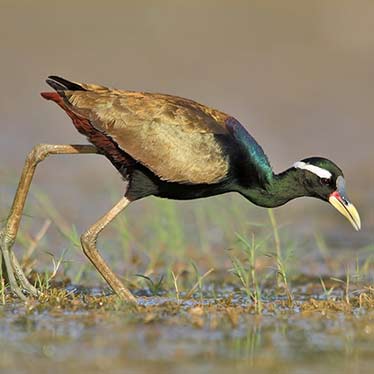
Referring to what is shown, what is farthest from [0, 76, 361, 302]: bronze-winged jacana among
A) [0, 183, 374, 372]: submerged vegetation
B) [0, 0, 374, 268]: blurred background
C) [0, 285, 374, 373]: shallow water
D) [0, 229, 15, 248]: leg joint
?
[0, 0, 374, 268]: blurred background

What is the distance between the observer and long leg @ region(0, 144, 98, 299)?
25.8 ft

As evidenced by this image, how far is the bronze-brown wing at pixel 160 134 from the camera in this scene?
7.68 m

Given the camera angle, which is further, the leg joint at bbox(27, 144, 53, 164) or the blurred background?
the blurred background

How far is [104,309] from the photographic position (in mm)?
7234

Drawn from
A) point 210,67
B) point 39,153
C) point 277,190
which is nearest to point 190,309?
point 277,190

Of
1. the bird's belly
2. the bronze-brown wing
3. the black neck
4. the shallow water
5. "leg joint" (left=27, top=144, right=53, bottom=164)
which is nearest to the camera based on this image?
the shallow water

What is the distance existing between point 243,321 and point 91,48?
11141 millimetres

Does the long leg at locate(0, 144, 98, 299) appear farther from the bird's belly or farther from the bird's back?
the bird's belly

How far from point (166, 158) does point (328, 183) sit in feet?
3.81

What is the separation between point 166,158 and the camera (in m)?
7.68

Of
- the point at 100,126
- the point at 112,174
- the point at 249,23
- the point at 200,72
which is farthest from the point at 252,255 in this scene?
the point at 249,23

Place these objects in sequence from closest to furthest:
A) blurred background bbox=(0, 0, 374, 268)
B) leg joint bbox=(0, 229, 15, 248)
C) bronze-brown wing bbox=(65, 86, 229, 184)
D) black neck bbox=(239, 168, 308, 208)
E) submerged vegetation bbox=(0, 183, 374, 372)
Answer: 1. submerged vegetation bbox=(0, 183, 374, 372)
2. bronze-brown wing bbox=(65, 86, 229, 184)
3. leg joint bbox=(0, 229, 15, 248)
4. black neck bbox=(239, 168, 308, 208)
5. blurred background bbox=(0, 0, 374, 268)

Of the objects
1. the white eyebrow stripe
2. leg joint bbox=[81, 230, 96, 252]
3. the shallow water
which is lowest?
the shallow water

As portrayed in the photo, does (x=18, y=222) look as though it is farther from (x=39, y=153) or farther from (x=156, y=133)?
(x=156, y=133)
